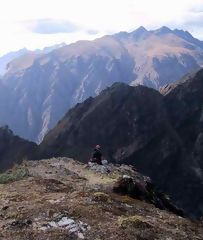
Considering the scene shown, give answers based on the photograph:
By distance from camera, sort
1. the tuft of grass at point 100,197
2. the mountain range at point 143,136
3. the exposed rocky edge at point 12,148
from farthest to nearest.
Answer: the mountain range at point 143,136 → the exposed rocky edge at point 12,148 → the tuft of grass at point 100,197

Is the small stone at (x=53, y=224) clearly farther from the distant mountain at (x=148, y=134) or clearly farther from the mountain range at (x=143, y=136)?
the distant mountain at (x=148, y=134)

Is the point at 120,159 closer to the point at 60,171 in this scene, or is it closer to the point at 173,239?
the point at 60,171

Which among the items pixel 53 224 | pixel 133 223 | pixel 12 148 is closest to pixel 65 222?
pixel 53 224

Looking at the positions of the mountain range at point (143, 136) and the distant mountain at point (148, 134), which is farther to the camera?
the distant mountain at point (148, 134)

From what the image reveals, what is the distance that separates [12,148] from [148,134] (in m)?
45.8

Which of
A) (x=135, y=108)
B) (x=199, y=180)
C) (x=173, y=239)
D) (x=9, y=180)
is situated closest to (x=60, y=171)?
(x=9, y=180)

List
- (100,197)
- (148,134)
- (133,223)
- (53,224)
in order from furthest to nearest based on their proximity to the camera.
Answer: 1. (148,134)
2. (100,197)
3. (133,223)
4. (53,224)

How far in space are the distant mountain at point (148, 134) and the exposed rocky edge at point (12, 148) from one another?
5909mm

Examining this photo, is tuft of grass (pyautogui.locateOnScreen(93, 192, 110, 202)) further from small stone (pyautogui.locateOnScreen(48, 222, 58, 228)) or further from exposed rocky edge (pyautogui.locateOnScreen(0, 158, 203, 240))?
small stone (pyautogui.locateOnScreen(48, 222, 58, 228))

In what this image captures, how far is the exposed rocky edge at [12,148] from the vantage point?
159 m

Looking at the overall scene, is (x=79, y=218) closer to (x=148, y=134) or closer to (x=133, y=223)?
(x=133, y=223)

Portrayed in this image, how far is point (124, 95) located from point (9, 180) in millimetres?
156001

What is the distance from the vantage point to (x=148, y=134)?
17538 cm

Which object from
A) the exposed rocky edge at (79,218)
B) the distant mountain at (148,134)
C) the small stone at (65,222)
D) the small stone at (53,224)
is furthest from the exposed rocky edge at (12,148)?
the small stone at (53,224)
